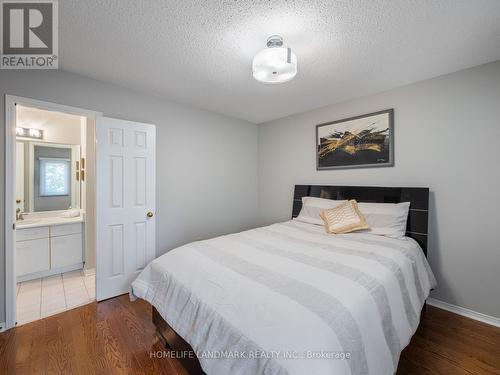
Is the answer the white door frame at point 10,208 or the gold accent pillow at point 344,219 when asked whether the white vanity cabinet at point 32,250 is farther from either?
the gold accent pillow at point 344,219

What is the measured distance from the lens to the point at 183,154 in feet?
10.3

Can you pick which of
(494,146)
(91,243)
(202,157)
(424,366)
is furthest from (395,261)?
(91,243)

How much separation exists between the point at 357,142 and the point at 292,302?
2451 millimetres

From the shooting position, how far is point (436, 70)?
217cm

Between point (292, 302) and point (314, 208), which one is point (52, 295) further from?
point (314, 208)

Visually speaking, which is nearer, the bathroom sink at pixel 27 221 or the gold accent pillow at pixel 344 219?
the gold accent pillow at pixel 344 219

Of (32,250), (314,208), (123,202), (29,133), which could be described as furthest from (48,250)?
(314,208)

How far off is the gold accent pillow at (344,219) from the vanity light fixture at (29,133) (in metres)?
4.27

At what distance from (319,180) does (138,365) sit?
114 inches

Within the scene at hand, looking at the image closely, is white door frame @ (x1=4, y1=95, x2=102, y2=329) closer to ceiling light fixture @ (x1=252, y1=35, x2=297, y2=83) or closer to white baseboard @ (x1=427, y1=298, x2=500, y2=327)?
ceiling light fixture @ (x1=252, y1=35, x2=297, y2=83)

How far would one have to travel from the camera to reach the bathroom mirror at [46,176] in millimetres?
3133

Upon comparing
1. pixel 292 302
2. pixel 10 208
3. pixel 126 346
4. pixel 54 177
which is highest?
pixel 54 177

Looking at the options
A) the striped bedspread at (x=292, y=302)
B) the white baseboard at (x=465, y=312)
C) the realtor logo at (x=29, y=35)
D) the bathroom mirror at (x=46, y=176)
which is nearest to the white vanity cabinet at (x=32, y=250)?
the bathroom mirror at (x=46, y=176)

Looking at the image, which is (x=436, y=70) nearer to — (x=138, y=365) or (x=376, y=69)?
(x=376, y=69)
